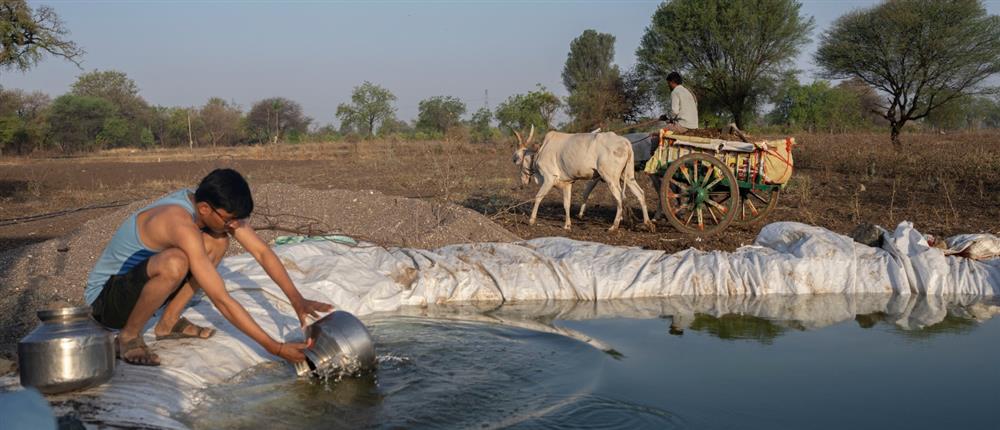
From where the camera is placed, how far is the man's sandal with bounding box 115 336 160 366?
4.03 m

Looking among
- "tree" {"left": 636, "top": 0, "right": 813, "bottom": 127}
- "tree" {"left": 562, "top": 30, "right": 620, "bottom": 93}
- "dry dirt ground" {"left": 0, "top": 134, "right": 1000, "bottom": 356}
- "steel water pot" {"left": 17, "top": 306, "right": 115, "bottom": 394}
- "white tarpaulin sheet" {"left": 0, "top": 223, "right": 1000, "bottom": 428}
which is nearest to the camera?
"steel water pot" {"left": 17, "top": 306, "right": 115, "bottom": 394}

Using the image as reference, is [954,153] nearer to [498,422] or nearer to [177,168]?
[498,422]

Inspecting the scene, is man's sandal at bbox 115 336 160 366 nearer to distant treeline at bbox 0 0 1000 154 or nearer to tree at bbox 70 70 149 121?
distant treeline at bbox 0 0 1000 154

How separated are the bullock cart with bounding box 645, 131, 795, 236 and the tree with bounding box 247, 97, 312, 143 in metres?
51.0

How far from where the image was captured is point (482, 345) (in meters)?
5.14

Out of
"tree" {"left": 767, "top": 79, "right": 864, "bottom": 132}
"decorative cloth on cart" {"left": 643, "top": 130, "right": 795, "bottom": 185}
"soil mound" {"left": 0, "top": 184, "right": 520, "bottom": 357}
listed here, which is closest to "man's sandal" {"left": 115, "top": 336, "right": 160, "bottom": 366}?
"soil mound" {"left": 0, "top": 184, "right": 520, "bottom": 357}

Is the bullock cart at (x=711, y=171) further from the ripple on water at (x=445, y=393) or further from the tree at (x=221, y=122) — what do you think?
the tree at (x=221, y=122)

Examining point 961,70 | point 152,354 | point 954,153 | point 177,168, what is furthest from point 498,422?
point 177,168

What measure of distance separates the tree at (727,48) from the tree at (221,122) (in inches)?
1459

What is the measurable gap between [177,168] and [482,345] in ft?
74.5

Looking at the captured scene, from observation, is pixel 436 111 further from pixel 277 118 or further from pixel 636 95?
pixel 636 95

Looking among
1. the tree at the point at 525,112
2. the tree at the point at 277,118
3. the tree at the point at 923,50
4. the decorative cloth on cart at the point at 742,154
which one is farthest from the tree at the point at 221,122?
the decorative cloth on cart at the point at 742,154

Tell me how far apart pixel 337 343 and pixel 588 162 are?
6.07m

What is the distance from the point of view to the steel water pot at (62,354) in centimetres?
338
